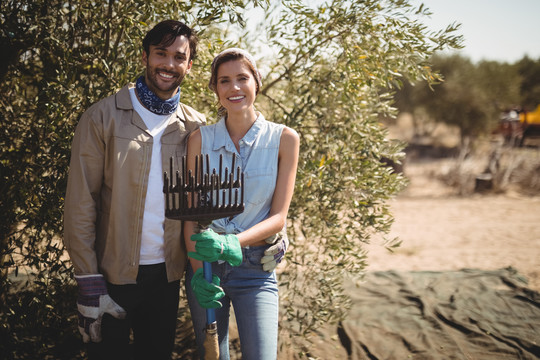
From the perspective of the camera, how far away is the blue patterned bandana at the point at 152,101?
242 cm

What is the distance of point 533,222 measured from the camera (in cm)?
1043

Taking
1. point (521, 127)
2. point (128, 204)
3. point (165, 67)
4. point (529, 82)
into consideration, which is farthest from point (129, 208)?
point (529, 82)

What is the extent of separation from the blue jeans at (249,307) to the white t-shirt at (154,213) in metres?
0.32

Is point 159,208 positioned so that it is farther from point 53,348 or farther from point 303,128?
point 53,348

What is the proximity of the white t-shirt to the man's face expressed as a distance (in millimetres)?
192

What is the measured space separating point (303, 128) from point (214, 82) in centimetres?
147

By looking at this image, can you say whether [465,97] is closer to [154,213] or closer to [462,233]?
[462,233]

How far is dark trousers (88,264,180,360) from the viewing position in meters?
2.35

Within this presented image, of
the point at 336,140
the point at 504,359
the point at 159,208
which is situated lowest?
the point at 504,359

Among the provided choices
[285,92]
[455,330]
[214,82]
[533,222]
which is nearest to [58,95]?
[214,82]

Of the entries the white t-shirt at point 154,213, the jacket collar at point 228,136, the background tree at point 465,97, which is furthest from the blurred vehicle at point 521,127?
the white t-shirt at point 154,213

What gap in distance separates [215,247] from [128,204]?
0.65 m

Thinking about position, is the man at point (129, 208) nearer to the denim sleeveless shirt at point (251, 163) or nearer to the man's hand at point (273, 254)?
the man's hand at point (273, 254)

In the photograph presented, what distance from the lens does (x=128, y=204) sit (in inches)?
92.0
